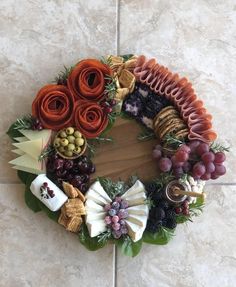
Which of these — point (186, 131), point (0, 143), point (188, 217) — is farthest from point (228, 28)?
point (0, 143)

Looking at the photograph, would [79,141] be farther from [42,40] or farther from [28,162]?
[42,40]

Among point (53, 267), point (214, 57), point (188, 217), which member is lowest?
point (53, 267)

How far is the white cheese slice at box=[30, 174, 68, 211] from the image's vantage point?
2.77 feet

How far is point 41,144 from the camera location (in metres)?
0.85

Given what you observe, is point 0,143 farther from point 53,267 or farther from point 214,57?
point 214,57

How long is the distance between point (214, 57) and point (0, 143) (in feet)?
1.55

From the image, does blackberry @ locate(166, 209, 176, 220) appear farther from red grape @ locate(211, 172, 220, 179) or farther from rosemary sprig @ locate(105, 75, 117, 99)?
rosemary sprig @ locate(105, 75, 117, 99)

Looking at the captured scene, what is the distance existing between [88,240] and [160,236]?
13 cm

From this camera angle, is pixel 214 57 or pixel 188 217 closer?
pixel 188 217

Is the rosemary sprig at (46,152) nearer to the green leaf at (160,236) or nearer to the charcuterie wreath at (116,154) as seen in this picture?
the charcuterie wreath at (116,154)

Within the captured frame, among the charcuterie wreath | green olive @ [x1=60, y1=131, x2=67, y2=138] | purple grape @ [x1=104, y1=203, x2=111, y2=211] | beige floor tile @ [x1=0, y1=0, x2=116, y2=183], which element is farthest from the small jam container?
beige floor tile @ [x1=0, y1=0, x2=116, y2=183]

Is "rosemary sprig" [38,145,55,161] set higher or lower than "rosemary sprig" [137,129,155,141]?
lower

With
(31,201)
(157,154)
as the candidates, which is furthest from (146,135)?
(31,201)

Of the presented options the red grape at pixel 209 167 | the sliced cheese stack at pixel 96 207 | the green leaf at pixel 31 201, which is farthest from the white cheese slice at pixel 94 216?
the red grape at pixel 209 167
